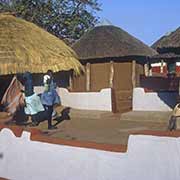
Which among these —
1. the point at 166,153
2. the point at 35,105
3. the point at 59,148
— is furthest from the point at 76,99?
the point at 166,153

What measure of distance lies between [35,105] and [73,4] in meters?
16.2

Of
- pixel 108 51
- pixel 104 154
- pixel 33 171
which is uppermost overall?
pixel 108 51

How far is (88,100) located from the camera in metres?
17.0

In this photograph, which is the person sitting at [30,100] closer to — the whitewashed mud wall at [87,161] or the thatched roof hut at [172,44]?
A: the thatched roof hut at [172,44]

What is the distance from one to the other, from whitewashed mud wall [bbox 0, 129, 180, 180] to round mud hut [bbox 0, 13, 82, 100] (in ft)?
19.8

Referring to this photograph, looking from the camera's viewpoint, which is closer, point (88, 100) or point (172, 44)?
point (172, 44)

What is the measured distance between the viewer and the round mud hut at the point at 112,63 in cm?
2097

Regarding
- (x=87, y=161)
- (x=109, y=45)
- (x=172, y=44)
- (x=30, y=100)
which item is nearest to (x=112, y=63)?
(x=109, y=45)

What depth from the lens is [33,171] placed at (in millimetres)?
8664

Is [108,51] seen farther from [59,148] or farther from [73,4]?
[59,148]

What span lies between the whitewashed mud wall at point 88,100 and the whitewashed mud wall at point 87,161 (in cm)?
729

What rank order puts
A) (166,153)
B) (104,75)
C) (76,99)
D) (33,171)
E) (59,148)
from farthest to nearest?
(104,75) < (76,99) < (33,171) < (59,148) < (166,153)

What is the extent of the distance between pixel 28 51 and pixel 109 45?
641cm

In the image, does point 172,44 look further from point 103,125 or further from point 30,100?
point 30,100
